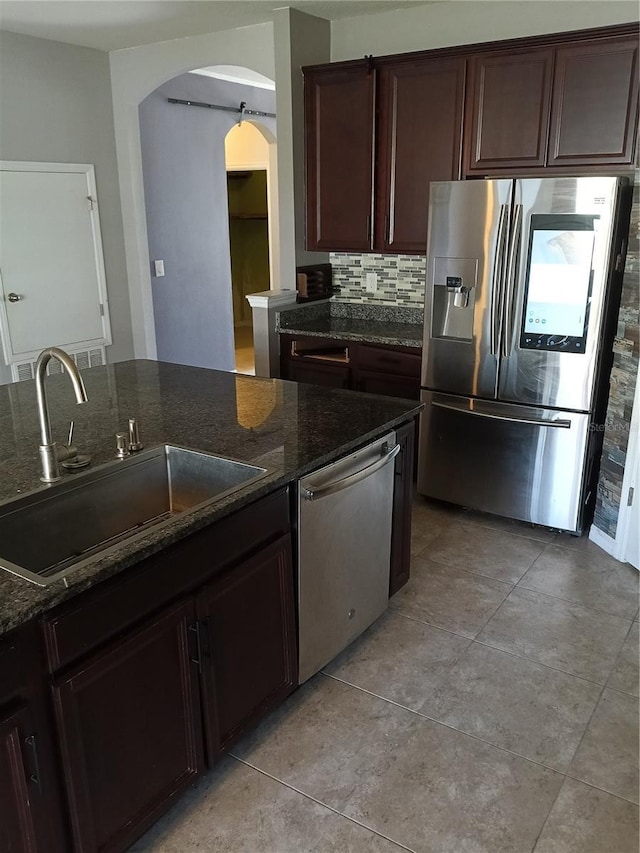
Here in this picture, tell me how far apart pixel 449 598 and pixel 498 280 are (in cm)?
151

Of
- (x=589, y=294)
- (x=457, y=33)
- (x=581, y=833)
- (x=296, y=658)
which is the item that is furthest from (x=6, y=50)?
(x=581, y=833)

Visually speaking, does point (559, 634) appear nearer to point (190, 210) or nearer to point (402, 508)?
point (402, 508)

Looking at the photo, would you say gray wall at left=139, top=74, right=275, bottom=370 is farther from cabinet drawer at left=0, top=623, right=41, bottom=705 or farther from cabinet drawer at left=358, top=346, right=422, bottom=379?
cabinet drawer at left=0, top=623, right=41, bottom=705

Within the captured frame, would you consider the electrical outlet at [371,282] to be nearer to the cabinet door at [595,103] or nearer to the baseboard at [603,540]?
Result: the cabinet door at [595,103]

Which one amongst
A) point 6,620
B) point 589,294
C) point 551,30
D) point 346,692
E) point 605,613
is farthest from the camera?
point 551,30

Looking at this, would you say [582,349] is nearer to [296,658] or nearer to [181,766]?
[296,658]

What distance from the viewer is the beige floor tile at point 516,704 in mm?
2145

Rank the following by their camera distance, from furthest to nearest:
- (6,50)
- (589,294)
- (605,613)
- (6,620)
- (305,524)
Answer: (6,50) < (589,294) < (605,613) < (305,524) < (6,620)

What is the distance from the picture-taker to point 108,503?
1996 millimetres

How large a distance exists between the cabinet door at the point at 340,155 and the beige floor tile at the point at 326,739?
2783 millimetres

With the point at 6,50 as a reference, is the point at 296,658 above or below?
below

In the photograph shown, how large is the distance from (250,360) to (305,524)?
5692mm

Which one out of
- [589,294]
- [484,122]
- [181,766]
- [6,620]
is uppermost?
[484,122]

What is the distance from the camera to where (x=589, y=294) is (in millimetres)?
3062
